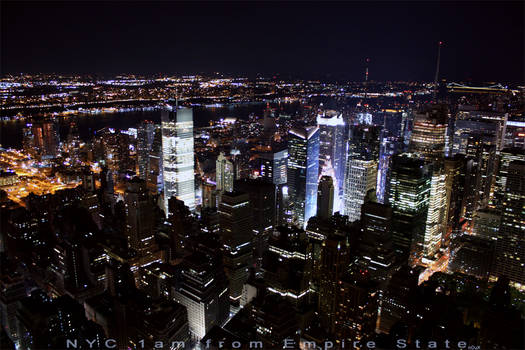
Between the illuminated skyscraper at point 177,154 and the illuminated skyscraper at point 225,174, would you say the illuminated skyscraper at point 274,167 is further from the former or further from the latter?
the illuminated skyscraper at point 177,154

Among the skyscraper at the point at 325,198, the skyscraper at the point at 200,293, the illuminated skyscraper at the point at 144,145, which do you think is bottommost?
the skyscraper at the point at 200,293

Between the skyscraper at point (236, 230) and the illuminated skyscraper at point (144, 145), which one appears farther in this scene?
the illuminated skyscraper at point (144, 145)

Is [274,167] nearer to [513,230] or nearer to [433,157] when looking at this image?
[433,157]

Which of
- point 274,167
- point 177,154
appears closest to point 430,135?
point 274,167

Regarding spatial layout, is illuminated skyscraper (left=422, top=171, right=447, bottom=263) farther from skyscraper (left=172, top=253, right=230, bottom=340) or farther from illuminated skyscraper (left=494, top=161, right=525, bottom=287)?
skyscraper (left=172, top=253, right=230, bottom=340)

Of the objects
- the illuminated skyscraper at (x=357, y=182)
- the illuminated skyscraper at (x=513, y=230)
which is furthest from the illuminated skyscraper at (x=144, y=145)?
the illuminated skyscraper at (x=513, y=230)

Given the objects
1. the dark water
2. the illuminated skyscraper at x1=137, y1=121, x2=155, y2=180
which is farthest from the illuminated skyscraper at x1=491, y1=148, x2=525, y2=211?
the illuminated skyscraper at x1=137, y1=121, x2=155, y2=180

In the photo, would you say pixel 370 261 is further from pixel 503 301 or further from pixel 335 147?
pixel 335 147
